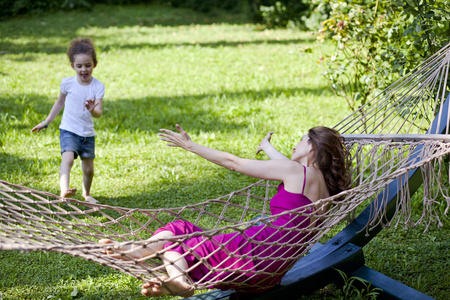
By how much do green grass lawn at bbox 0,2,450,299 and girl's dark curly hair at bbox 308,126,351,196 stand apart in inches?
23.3

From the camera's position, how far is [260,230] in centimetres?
188

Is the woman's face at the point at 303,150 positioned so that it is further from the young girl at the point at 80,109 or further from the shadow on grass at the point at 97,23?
the shadow on grass at the point at 97,23

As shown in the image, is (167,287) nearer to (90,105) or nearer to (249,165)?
(249,165)

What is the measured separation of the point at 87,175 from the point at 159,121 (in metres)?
1.69

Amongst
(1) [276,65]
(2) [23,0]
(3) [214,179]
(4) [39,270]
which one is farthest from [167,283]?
(2) [23,0]

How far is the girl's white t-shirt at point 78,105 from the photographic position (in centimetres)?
324

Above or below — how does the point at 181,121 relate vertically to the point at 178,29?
below

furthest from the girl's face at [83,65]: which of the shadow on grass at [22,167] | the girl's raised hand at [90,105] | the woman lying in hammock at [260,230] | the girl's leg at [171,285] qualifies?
the girl's leg at [171,285]

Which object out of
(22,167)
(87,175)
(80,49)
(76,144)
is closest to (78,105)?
(76,144)

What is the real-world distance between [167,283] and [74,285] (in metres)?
0.80

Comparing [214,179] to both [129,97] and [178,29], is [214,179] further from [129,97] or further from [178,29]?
[178,29]

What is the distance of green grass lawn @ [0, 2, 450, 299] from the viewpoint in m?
2.60

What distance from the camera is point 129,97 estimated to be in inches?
226

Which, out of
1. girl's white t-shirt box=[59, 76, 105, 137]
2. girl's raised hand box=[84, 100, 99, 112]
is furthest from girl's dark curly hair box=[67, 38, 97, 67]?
girl's raised hand box=[84, 100, 99, 112]
